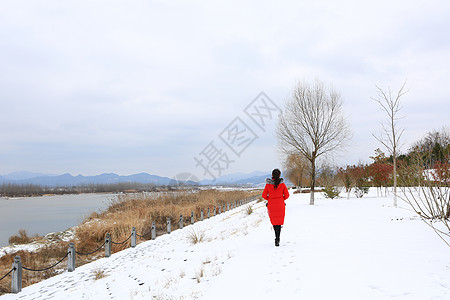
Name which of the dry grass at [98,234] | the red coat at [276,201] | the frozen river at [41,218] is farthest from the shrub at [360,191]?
the red coat at [276,201]

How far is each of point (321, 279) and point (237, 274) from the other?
1419 millimetres

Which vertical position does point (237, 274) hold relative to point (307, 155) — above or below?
below

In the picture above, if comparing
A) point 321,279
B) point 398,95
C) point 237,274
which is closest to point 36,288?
point 237,274

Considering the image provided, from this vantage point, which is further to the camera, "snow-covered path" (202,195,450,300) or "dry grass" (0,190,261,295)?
"dry grass" (0,190,261,295)

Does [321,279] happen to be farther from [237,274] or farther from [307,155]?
[307,155]

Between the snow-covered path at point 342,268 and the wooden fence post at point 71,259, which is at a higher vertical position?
the snow-covered path at point 342,268

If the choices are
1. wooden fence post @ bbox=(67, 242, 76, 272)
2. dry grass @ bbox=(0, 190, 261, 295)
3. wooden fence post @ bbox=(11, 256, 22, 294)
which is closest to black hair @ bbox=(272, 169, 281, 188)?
wooden fence post @ bbox=(11, 256, 22, 294)

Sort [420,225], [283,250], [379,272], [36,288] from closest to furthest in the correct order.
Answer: [379,272]
[283,250]
[36,288]
[420,225]

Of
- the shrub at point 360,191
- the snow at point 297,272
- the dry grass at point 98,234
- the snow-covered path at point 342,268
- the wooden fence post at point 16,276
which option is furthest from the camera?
the shrub at point 360,191

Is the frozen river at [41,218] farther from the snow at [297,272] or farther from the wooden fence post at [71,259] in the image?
the snow at [297,272]

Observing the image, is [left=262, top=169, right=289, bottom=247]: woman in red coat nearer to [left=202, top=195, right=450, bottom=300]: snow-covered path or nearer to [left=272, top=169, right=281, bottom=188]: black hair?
[left=272, top=169, right=281, bottom=188]: black hair

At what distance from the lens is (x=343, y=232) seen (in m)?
8.50

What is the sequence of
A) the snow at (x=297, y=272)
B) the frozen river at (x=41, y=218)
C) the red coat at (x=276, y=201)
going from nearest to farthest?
1. the snow at (x=297, y=272)
2. the red coat at (x=276, y=201)
3. the frozen river at (x=41, y=218)

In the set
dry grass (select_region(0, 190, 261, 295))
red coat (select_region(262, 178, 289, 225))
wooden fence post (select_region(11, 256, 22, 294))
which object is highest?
red coat (select_region(262, 178, 289, 225))
